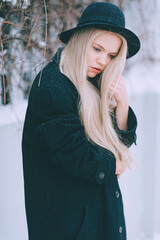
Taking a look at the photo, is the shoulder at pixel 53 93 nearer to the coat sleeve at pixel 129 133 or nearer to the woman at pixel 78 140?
the woman at pixel 78 140

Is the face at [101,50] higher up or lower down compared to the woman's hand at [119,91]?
higher up

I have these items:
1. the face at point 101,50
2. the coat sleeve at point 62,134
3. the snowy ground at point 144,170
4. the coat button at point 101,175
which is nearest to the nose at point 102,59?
the face at point 101,50

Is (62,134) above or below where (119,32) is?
below

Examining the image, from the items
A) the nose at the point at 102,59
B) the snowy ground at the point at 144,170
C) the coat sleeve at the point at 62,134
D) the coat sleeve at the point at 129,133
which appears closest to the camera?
the coat sleeve at the point at 62,134


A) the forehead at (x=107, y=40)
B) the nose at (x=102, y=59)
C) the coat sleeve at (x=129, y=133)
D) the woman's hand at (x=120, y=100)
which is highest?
the forehead at (x=107, y=40)

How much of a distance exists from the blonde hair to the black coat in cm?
5

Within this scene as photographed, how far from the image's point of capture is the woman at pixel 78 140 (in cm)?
114

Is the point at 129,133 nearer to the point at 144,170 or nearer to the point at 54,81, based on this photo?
the point at 54,81

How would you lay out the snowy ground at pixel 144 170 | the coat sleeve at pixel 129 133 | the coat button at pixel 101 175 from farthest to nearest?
1. the snowy ground at pixel 144 170
2. the coat sleeve at pixel 129 133
3. the coat button at pixel 101 175

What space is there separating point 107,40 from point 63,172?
687 mm

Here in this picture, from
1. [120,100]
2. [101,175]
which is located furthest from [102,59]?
[101,175]

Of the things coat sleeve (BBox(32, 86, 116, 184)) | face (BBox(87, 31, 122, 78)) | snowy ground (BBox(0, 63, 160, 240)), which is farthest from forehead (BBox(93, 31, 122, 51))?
snowy ground (BBox(0, 63, 160, 240))

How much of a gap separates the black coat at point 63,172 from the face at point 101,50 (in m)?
0.18

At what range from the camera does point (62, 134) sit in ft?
3.67
